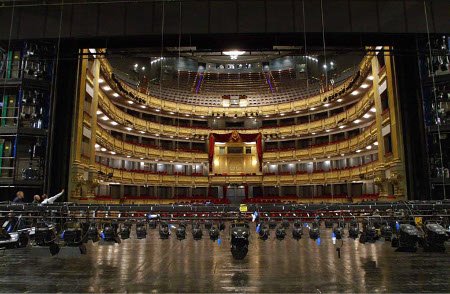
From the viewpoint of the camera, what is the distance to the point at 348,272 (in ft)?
20.4

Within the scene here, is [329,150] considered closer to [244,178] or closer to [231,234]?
[244,178]

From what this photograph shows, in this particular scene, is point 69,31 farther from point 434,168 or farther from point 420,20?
point 434,168

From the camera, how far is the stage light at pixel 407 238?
24.6ft

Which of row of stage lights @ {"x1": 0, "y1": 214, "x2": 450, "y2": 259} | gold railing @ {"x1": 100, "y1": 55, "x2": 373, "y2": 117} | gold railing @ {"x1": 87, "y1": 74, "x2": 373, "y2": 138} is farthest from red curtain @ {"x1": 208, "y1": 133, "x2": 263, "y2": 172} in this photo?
row of stage lights @ {"x1": 0, "y1": 214, "x2": 450, "y2": 259}

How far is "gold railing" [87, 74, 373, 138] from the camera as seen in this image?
27.7 meters

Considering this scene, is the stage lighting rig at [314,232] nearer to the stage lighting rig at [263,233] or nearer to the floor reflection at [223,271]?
the floor reflection at [223,271]

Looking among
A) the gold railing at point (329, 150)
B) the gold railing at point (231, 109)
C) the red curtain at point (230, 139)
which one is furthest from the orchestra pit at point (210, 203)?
the red curtain at point (230, 139)

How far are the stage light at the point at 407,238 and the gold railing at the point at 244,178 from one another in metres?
20.1

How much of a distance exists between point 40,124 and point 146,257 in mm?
7573

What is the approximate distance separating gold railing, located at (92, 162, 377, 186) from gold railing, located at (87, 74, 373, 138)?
16.0 feet

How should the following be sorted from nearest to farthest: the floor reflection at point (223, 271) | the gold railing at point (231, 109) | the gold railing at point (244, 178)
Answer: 1. the floor reflection at point (223, 271)
2. the gold railing at point (244, 178)
3. the gold railing at point (231, 109)

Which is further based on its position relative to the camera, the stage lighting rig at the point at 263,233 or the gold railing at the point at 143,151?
the gold railing at the point at 143,151

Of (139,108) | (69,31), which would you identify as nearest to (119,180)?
(139,108)

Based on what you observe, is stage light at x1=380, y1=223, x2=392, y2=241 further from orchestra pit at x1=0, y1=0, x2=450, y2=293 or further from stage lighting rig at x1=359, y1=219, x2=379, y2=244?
stage lighting rig at x1=359, y1=219, x2=379, y2=244
